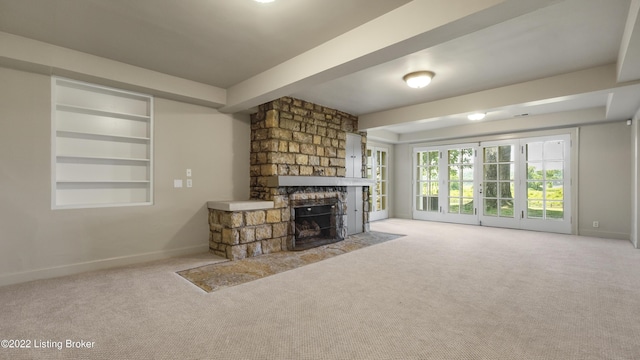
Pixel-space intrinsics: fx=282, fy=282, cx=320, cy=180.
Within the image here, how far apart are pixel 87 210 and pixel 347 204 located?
160 inches

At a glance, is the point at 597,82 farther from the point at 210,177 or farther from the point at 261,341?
the point at 210,177

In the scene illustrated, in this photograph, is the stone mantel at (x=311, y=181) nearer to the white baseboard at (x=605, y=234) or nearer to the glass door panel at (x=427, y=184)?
the glass door panel at (x=427, y=184)

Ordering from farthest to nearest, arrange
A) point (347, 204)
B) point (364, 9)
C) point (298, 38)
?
1. point (347, 204)
2. point (298, 38)
3. point (364, 9)

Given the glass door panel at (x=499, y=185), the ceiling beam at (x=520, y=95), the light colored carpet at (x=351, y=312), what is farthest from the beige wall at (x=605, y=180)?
the ceiling beam at (x=520, y=95)

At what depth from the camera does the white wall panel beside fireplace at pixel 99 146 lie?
333 cm

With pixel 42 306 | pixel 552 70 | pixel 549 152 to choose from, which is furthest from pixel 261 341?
pixel 549 152

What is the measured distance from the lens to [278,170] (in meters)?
4.50

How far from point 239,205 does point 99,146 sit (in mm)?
1911

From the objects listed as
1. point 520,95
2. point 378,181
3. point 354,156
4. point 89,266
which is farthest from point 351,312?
point 378,181

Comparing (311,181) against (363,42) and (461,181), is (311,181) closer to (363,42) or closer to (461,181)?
(363,42)

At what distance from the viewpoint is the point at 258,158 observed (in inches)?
184

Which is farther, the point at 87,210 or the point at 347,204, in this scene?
the point at 347,204

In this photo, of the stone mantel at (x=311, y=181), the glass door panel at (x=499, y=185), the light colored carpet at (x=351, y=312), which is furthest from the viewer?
the glass door panel at (x=499, y=185)

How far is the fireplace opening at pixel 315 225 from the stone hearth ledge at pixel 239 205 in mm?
629
